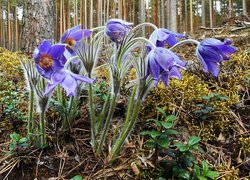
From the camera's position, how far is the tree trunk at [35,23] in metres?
2.99

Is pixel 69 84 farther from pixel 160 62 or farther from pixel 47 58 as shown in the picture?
pixel 160 62

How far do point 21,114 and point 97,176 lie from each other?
58 cm

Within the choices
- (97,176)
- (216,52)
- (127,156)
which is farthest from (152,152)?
(216,52)

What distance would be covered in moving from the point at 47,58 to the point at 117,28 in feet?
0.90

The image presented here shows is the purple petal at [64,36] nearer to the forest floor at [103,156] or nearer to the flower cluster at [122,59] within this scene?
the flower cluster at [122,59]

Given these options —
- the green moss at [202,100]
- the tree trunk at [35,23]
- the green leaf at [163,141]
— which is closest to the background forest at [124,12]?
the tree trunk at [35,23]

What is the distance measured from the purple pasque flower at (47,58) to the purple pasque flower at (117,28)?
7.4 inches

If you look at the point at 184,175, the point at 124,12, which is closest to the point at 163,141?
the point at 184,175

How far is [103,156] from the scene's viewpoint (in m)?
1.20

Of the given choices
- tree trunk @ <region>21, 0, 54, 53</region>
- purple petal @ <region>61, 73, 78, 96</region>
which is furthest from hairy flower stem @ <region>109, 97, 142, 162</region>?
tree trunk @ <region>21, 0, 54, 53</region>

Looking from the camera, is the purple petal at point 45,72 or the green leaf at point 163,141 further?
the green leaf at point 163,141

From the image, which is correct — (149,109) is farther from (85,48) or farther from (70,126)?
(85,48)

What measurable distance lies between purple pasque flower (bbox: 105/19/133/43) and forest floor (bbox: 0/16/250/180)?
495 millimetres

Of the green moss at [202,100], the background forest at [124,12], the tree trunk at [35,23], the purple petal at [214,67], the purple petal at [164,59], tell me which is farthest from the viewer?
the background forest at [124,12]
